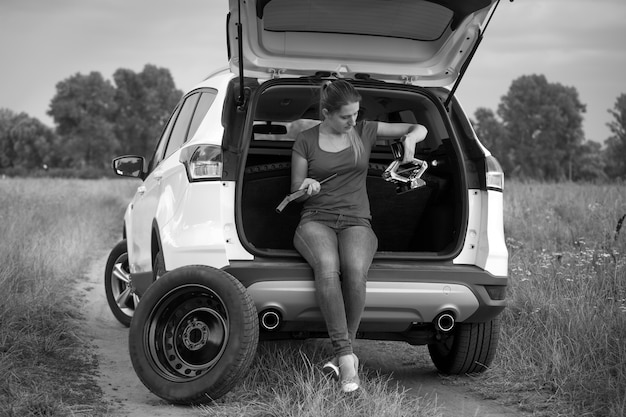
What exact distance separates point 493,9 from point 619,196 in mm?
8051

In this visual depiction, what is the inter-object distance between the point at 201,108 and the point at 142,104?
340 feet

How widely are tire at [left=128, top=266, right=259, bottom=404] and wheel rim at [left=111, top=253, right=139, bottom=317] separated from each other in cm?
309

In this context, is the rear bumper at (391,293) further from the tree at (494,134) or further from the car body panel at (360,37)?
the tree at (494,134)

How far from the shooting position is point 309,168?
214 inches

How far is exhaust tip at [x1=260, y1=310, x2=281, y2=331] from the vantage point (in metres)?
4.98

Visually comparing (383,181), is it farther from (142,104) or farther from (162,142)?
(142,104)

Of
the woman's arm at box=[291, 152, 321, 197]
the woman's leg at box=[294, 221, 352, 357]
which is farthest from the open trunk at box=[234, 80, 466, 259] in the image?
the woman's leg at box=[294, 221, 352, 357]

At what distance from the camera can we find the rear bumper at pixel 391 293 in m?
4.94

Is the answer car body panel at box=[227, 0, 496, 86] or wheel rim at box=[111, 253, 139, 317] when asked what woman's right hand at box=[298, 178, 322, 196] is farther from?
wheel rim at box=[111, 253, 139, 317]

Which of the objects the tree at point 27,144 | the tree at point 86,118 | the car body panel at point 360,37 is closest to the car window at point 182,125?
the car body panel at point 360,37

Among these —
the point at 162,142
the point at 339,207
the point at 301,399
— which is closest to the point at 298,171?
the point at 339,207

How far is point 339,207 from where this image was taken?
5383 mm

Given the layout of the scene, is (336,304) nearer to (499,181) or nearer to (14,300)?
(499,181)

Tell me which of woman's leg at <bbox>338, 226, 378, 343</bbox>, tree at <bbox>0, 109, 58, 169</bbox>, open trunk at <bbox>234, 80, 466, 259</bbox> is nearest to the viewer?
woman's leg at <bbox>338, 226, 378, 343</bbox>
